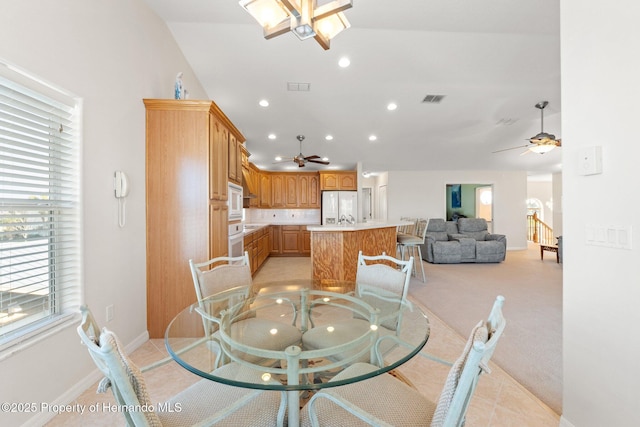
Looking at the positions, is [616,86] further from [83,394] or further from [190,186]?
[83,394]

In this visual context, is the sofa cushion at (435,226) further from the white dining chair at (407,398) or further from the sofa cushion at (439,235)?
the white dining chair at (407,398)

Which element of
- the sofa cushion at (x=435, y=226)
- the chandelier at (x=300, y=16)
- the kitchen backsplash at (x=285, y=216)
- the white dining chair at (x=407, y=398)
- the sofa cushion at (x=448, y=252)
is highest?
the chandelier at (x=300, y=16)

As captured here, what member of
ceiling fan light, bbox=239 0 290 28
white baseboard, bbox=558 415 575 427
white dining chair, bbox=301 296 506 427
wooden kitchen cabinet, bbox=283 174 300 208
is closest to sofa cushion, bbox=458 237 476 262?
wooden kitchen cabinet, bbox=283 174 300 208

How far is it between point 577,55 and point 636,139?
1.75 ft

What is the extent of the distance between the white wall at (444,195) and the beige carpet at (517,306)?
2027mm

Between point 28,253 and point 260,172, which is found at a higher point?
point 260,172

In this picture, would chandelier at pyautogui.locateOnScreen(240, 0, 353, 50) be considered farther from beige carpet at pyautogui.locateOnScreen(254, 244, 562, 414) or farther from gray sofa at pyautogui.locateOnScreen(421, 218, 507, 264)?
gray sofa at pyautogui.locateOnScreen(421, 218, 507, 264)

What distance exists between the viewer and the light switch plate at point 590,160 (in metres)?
1.27

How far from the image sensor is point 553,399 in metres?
1.73

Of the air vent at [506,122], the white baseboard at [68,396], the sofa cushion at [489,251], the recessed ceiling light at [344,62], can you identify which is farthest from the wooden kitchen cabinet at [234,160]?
the sofa cushion at [489,251]

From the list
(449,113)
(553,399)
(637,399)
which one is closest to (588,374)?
(637,399)

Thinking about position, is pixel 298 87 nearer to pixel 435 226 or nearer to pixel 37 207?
pixel 37 207

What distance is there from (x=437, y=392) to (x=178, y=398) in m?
1.58

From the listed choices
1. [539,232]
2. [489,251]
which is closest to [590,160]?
[489,251]
